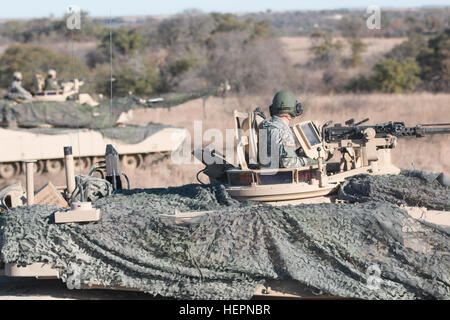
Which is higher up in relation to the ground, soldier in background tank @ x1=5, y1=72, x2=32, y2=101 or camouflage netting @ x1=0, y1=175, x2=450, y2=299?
soldier in background tank @ x1=5, y1=72, x2=32, y2=101

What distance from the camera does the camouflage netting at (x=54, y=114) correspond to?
1513 centimetres

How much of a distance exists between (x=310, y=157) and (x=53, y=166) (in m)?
9.18

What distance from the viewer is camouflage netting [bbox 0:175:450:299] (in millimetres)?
5867

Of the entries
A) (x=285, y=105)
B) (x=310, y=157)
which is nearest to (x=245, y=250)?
(x=310, y=157)

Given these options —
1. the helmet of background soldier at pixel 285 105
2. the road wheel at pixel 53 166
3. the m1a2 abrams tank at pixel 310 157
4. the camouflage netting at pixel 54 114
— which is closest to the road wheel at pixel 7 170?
the road wheel at pixel 53 166

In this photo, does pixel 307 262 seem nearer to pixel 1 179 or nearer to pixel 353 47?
pixel 1 179

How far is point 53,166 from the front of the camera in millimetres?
14906

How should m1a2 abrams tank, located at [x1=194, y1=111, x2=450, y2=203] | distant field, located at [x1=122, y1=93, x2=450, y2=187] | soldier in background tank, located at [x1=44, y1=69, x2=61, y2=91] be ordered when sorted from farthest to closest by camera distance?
soldier in background tank, located at [x1=44, y1=69, x2=61, y2=91] → distant field, located at [x1=122, y1=93, x2=450, y2=187] → m1a2 abrams tank, located at [x1=194, y1=111, x2=450, y2=203]

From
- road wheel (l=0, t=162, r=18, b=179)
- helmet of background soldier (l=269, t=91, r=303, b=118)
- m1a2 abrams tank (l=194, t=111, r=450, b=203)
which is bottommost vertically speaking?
road wheel (l=0, t=162, r=18, b=179)

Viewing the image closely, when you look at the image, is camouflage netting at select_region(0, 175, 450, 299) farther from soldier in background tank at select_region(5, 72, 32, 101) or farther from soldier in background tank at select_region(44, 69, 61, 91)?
soldier in background tank at select_region(44, 69, 61, 91)

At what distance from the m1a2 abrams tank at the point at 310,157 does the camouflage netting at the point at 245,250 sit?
38cm

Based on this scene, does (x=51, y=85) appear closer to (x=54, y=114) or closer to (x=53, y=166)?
(x=54, y=114)

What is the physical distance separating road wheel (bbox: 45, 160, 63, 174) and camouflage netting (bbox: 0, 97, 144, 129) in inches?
36.0

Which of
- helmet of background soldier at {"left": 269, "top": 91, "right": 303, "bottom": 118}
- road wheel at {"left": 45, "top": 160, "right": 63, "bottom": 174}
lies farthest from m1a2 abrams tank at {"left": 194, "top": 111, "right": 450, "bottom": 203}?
road wheel at {"left": 45, "top": 160, "right": 63, "bottom": 174}
